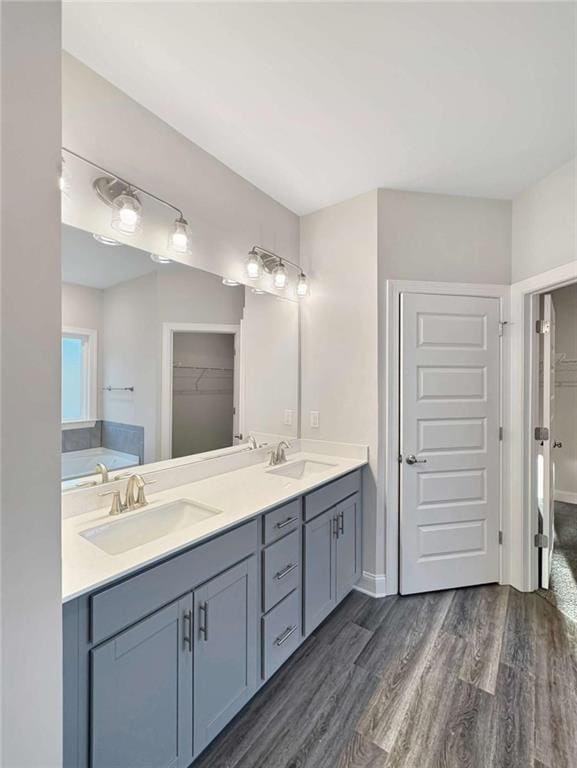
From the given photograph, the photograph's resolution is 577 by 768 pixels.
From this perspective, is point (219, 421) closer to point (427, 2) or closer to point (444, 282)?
point (444, 282)

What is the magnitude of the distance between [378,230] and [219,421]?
1.59m

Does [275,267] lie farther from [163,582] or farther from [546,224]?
[163,582]

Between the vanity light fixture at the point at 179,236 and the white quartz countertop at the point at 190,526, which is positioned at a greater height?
the vanity light fixture at the point at 179,236

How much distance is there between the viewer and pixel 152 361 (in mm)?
1777

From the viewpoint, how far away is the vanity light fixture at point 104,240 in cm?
148

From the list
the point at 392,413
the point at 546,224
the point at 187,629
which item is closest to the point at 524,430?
the point at 392,413

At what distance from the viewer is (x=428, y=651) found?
188 centimetres

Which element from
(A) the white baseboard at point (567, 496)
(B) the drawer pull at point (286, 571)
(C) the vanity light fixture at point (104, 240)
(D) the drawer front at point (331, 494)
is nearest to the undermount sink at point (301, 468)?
(D) the drawer front at point (331, 494)

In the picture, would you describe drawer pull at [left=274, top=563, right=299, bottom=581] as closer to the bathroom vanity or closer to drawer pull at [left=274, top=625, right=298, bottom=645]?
the bathroom vanity

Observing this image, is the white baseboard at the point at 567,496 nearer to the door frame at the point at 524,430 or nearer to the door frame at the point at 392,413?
the door frame at the point at 524,430

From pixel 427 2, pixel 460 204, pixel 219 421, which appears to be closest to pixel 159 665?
pixel 219 421

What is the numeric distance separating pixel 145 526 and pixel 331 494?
1006 millimetres

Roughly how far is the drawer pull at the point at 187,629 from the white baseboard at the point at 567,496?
4.52m

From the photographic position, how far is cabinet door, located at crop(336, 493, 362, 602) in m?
2.12
